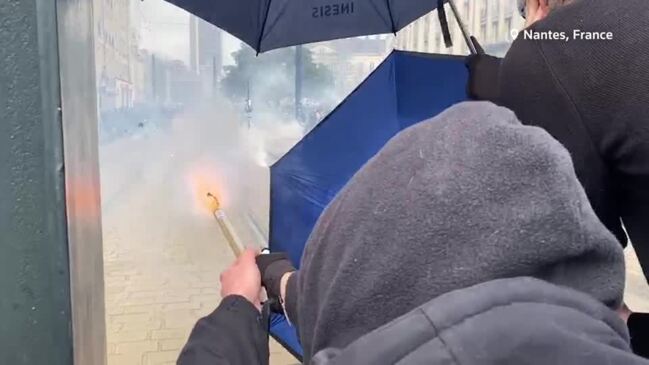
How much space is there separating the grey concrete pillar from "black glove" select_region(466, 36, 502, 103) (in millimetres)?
704

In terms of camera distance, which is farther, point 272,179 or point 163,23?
point 163,23

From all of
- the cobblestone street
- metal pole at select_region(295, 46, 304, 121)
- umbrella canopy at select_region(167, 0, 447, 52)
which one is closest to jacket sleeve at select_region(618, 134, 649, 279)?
umbrella canopy at select_region(167, 0, 447, 52)

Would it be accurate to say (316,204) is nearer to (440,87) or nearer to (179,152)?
(440,87)

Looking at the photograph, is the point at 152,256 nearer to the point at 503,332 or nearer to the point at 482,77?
the point at 482,77

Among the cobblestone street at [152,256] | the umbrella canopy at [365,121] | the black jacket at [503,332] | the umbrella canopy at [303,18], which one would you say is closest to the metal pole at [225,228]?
the umbrella canopy at [365,121]

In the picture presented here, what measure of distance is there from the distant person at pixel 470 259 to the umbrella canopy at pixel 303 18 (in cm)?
179

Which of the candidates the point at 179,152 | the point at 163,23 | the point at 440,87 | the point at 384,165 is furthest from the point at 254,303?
the point at 163,23

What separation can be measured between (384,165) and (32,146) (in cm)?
35

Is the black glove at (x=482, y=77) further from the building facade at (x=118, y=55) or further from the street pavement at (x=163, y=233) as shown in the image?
the building facade at (x=118, y=55)

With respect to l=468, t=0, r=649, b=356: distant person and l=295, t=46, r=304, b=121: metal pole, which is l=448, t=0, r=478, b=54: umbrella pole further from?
l=295, t=46, r=304, b=121: metal pole

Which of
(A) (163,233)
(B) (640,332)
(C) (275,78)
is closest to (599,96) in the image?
(B) (640,332)

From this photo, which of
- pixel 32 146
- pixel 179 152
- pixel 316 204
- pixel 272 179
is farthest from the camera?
pixel 179 152

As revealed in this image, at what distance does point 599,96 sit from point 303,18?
5.52 feet

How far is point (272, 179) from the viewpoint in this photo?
2004mm
